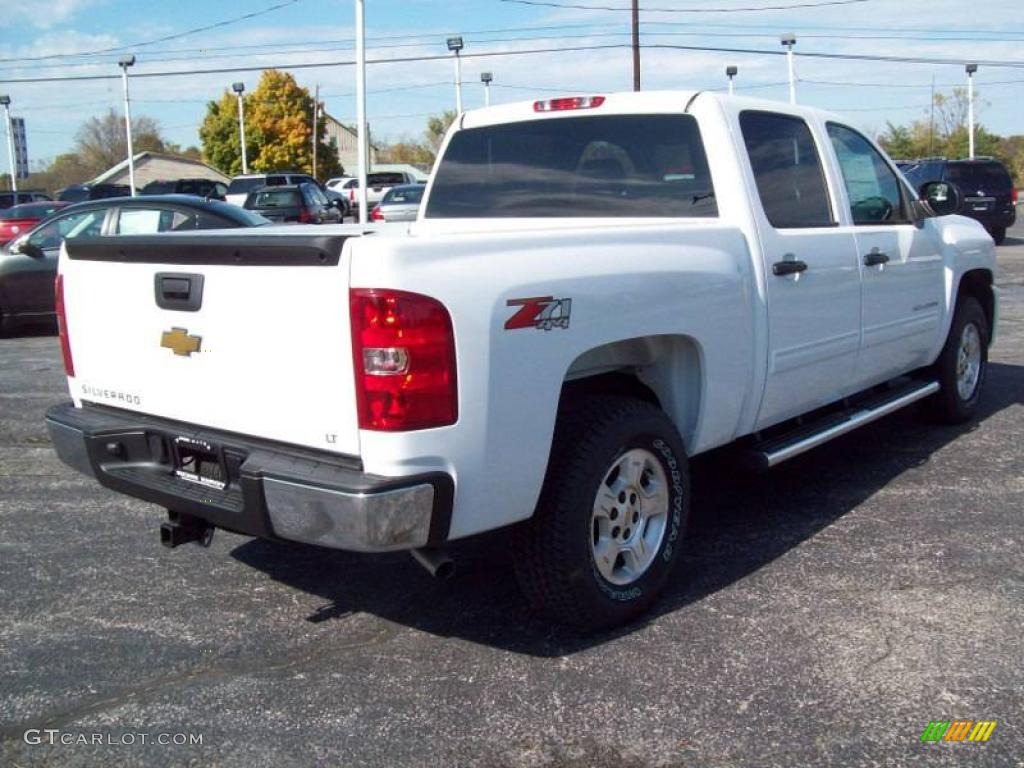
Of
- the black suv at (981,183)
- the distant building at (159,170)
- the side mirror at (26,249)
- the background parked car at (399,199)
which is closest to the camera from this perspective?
the side mirror at (26,249)

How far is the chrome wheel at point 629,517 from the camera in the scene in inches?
150

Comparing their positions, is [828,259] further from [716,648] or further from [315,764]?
[315,764]

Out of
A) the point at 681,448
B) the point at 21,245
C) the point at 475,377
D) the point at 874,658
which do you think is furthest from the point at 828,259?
the point at 21,245

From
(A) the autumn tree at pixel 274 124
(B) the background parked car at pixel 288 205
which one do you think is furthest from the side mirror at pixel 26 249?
(A) the autumn tree at pixel 274 124

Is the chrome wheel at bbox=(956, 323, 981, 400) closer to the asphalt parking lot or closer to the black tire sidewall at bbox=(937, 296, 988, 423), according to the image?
the black tire sidewall at bbox=(937, 296, 988, 423)

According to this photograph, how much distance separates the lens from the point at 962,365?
6883mm

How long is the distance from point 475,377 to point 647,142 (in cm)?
204

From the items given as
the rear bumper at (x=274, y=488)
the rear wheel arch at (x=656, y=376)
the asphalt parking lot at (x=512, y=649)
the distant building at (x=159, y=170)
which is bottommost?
the asphalt parking lot at (x=512, y=649)

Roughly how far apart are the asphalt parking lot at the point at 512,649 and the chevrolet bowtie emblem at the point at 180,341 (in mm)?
1085

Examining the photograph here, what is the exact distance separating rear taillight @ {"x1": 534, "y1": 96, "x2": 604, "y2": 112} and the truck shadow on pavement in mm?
1723

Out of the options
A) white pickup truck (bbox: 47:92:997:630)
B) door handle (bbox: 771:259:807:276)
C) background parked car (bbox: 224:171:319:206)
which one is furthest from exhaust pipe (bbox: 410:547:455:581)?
background parked car (bbox: 224:171:319:206)

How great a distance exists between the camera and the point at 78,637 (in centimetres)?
394

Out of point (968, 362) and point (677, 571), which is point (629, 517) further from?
point (968, 362)

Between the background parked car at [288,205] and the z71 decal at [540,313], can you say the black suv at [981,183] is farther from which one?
the z71 decal at [540,313]
